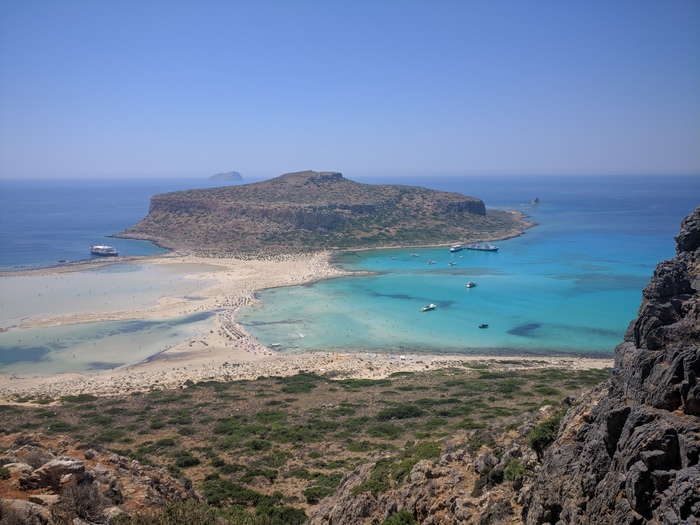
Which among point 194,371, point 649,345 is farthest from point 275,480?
point 194,371

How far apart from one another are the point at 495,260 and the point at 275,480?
69910 mm

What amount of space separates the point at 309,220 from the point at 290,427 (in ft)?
265

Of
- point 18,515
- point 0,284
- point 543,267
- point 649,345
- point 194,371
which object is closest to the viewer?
point 649,345

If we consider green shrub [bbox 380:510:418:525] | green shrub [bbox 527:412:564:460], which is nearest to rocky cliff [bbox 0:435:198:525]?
green shrub [bbox 380:510:418:525]

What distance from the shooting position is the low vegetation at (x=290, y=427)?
1559 centimetres

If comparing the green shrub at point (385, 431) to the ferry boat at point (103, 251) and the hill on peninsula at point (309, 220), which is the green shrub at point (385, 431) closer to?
the hill on peninsula at point (309, 220)

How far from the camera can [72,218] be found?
139 m

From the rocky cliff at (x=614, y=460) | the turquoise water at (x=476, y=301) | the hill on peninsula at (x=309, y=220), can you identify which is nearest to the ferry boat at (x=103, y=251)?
the hill on peninsula at (x=309, y=220)

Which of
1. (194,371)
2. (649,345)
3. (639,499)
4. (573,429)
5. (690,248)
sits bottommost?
(194,371)

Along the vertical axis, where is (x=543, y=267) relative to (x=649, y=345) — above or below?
below

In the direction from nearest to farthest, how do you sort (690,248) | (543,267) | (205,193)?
(690,248)
(543,267)
(205,193)

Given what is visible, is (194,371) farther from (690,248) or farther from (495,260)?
(495,260)

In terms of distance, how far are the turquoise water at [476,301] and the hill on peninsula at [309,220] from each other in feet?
35.6

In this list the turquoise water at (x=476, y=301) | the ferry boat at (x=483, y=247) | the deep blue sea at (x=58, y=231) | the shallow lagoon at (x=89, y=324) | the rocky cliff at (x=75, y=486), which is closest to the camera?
the rocky cliff at (x=75, y=486)
